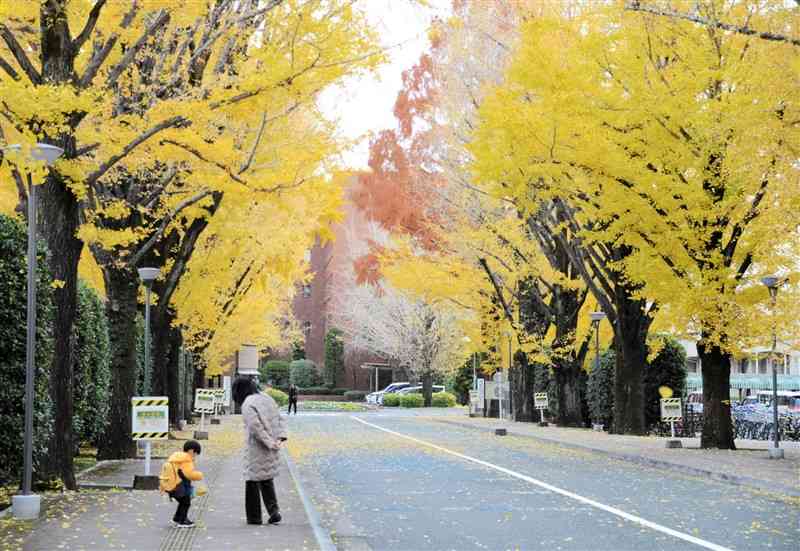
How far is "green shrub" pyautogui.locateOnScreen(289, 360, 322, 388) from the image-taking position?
278 ft

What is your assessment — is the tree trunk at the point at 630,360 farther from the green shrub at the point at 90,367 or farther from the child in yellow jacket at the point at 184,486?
the child in yellow jacket at the point at 184,486

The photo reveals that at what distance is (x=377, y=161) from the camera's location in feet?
157

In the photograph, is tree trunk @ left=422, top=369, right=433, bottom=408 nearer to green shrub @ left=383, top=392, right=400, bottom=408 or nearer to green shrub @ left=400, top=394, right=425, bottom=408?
green shrub @ left=400, top=394, right=425, bottom=408

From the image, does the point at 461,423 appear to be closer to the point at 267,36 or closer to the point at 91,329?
the point at 91,329

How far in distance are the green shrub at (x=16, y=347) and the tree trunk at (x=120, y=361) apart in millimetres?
6138

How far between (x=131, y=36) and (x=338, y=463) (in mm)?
9921

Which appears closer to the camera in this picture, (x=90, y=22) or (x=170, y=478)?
(x=170, y=478)

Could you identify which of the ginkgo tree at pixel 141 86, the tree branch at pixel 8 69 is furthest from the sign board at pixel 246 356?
the tree branch at pixel 8 69

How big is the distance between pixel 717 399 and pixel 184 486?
1602 centimetres

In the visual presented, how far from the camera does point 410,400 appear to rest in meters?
70.4

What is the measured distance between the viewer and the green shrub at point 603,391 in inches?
1432

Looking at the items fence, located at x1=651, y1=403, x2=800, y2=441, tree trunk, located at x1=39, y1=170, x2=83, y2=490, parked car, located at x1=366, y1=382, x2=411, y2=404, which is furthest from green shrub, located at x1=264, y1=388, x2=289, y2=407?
tree trunk, located at x1=39, y1=170, x2=83, y2=490

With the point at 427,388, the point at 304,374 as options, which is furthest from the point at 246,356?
the point at 304,374

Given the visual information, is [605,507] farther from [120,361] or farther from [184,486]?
[120,361]
